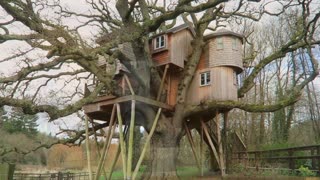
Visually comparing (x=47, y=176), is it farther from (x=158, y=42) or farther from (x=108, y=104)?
(x=158, y=42)

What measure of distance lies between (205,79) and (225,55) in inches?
53.9

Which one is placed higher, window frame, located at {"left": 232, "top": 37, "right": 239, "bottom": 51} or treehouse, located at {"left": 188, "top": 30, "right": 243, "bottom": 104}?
window frame, located at {"left": 232, "top": 37, "right": 239, "bottom": 51}

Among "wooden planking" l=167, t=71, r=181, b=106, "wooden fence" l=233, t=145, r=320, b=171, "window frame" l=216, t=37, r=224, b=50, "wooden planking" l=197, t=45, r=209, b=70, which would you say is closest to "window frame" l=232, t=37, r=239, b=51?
"window frame" l=216, t=37, r=224, b=50

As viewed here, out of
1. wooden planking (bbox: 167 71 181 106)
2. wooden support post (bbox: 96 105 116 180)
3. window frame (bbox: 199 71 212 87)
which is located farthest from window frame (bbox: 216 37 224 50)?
wooden support post (bbox: 96 105 116 180)

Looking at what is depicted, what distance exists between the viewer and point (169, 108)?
1420cm

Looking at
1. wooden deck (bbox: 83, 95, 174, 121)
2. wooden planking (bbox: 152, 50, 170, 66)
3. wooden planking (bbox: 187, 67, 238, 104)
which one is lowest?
wooden deck (bbox: 83, 95, 174, 121)

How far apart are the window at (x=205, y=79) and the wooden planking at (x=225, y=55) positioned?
1.53 ft

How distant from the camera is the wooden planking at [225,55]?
14.3 meters

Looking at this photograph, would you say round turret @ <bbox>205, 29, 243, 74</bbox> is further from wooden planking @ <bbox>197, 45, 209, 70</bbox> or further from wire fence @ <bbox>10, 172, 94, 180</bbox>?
wire fence @ <bbox>10, 172, 94, 180</bbox>

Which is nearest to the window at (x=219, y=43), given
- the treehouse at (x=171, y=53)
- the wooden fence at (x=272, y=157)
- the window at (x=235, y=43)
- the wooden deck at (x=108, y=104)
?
the window at (x=235, y=43)

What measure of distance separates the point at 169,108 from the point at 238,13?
17.9 feet

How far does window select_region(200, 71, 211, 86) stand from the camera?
14438 mm

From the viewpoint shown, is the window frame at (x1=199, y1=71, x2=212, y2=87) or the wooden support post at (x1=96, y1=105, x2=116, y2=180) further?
the window frame at (x1=199, y1=71, x2=212, y2=87)

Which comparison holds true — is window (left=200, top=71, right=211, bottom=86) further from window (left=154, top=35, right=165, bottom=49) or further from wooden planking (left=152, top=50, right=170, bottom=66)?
window (left=154, top=35, right=165, bottom=49)
